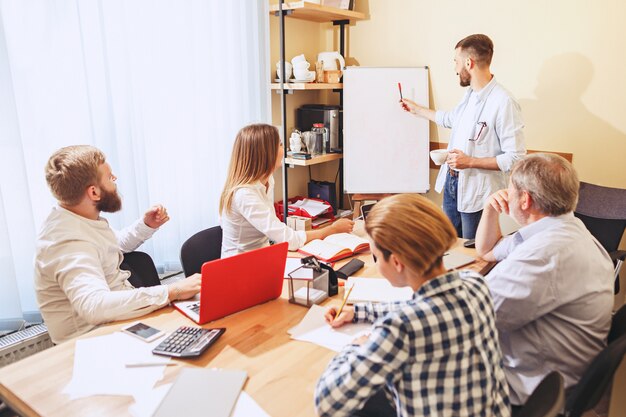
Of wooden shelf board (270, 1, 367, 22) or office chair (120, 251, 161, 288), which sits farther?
wooden shelf board (270, 1, 367, 22)

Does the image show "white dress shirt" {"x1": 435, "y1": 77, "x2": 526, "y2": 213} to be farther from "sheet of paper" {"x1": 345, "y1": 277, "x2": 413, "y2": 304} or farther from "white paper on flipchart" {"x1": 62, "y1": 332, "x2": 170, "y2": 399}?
"white paper on flipchart" {"x1": 62, "y1": 332, "x2": 170, "y2": 399}

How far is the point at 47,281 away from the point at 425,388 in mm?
1299

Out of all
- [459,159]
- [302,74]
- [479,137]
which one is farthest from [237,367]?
[302,74]

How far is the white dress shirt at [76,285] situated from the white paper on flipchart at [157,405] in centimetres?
43

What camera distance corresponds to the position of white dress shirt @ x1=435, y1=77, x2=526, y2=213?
9.18ft

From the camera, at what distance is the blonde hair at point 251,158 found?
2229 millimetres

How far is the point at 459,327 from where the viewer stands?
101 cm

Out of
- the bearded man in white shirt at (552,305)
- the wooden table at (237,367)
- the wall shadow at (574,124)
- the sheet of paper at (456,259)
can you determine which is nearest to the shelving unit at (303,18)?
the wall shadow at (574,124)

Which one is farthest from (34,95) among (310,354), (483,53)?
(483,53)

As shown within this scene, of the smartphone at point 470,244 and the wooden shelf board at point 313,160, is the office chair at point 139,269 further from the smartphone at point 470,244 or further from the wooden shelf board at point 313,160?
the wooden shelf board at point 313,160

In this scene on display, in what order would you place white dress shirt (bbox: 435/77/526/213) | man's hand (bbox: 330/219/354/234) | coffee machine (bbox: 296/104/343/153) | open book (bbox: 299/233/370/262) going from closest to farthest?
1. open book (bbox: 299/233/370/262)
2. man's hand (bbox: 330/219/354/234)
3. white dress shirt (bbox: 435/77/526/213)
4. coffee machine (bbox: 296/104/343/153)

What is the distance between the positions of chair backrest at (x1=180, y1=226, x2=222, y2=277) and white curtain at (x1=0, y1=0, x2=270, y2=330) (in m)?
0.58

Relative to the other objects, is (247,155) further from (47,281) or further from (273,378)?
(273,378)

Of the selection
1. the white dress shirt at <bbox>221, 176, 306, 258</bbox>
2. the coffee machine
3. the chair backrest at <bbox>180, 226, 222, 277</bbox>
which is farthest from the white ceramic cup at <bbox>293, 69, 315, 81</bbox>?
the chair backrest at <bbox>180, 226, 222, 277</bbox>
